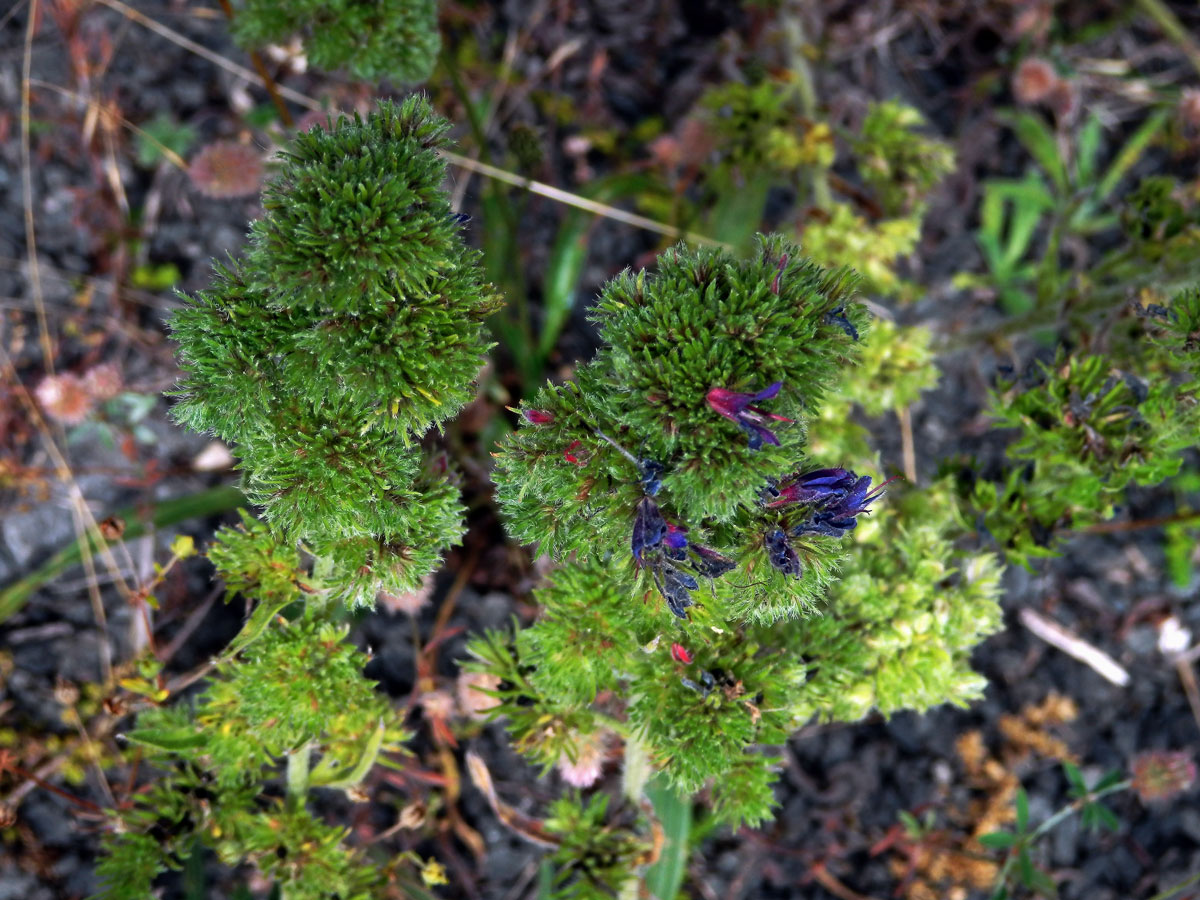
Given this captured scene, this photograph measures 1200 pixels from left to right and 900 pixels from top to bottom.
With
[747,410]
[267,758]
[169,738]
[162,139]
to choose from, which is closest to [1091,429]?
[747,410]

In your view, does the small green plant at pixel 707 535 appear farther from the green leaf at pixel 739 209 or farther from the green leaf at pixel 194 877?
the green leaf at pixel 739 209

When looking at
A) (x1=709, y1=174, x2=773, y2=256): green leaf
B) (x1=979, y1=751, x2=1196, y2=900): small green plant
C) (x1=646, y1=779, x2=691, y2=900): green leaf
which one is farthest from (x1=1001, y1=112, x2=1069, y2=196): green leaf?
(x1=646, y1=779, x2=691, y2=900): green leaf

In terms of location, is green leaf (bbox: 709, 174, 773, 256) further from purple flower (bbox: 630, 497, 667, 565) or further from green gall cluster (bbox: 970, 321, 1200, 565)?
purple flower (bbox: 630, 497, 667, 565)

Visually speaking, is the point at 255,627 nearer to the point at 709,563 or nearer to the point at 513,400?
the point at 709,563

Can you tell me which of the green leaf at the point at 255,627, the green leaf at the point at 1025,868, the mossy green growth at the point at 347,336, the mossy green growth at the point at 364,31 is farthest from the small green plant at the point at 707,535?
the mossy green growth at the point at 364,31

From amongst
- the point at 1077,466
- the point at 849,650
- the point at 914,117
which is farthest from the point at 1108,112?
the point at 849,650

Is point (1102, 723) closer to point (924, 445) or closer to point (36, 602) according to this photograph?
point (924, 445)
